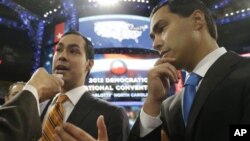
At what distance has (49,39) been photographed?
11.4 metres

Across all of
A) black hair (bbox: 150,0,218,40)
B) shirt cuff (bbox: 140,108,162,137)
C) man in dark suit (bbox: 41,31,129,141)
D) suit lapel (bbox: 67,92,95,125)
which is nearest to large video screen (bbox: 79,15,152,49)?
man in dark suit (bbox: 41,31,129,141)

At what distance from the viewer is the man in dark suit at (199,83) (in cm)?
157

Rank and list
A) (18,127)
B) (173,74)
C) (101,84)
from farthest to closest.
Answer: (101,84) → (173,74) → (18,127)

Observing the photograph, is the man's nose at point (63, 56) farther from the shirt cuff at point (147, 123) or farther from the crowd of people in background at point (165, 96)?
the shirt cuff at point (147, 123)

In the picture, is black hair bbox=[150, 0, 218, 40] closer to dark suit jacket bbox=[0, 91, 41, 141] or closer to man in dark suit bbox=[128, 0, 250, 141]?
man in dark suit bbox=[128, 0, 250, 141]

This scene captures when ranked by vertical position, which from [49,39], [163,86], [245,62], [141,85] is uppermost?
[49,39]

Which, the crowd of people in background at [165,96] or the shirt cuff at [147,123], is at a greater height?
the crowd of people in background at [165,96]

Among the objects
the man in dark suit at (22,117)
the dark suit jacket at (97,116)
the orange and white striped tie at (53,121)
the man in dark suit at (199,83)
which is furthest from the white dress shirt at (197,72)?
the orange and white striped tie at (53,121)

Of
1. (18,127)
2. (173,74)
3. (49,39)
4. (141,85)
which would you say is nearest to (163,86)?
(173,74)

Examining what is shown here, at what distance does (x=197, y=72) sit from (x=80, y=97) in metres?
1.19

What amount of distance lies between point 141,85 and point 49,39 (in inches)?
153

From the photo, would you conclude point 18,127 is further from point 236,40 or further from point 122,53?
point 236,40

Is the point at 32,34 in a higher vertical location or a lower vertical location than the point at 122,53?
higher

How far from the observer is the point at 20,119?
1472mm
